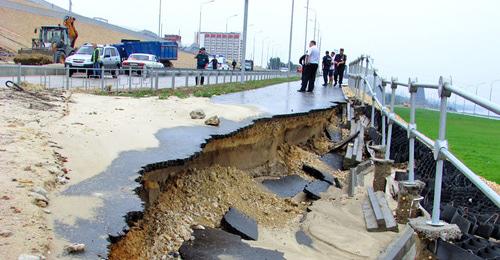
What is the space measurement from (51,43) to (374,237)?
31465mm

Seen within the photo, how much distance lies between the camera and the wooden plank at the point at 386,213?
6180 mm

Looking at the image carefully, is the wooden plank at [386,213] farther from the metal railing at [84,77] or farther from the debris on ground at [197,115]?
the metal railing at [84,77]

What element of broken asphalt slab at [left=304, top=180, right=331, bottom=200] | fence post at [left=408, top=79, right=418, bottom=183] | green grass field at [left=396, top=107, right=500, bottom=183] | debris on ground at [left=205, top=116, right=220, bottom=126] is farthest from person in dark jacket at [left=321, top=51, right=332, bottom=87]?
fence post at [left=408, top=79, right=418, bottom=183]

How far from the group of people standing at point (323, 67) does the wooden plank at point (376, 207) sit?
32.7ft

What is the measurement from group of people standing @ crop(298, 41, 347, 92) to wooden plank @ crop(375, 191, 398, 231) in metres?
10.3

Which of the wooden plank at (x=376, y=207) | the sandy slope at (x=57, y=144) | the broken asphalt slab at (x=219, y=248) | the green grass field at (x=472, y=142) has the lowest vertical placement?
the green grass field at (x=472, y=142)

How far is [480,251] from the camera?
525 cm

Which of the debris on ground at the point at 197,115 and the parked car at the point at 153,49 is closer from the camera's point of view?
the debris on ground at the point at 197,115

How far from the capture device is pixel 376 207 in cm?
702

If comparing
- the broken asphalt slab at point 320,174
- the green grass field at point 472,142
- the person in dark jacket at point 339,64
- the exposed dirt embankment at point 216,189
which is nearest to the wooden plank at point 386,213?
the exposed dirt embankment at point 216,189

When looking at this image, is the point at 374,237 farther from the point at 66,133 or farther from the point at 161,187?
the point at 66,133

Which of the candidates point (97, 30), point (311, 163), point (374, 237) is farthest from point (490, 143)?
point (97, 30)

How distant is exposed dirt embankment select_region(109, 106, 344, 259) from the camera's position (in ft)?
16.7

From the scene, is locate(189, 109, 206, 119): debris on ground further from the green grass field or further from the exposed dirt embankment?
the green grass field
